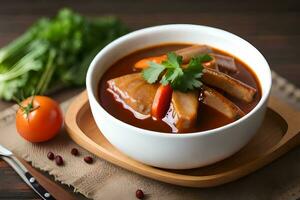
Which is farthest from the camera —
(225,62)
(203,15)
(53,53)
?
(203,15)

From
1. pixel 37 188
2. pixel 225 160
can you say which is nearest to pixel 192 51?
pixel 225 160

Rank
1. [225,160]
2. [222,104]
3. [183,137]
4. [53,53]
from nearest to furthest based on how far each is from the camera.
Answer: [183,137] < [222,104] < [225,160] < [53,53]

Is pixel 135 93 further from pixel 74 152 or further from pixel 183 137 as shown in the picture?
pixel 74 152

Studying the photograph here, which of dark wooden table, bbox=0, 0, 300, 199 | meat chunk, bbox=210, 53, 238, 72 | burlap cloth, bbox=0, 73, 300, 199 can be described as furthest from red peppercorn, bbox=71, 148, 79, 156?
dark wooden table, bbox=0, 0, 300, 199

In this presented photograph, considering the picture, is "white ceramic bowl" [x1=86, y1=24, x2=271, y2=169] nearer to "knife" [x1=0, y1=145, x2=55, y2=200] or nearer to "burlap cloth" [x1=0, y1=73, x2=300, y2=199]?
"burlap cloth" [x1=0, y1=73, x2=300, y2=199]

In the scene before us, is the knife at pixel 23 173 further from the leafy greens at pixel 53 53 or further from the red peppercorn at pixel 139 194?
the leafy greens at pixel 53 53

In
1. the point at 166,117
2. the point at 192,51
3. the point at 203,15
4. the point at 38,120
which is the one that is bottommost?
the point at 203,15

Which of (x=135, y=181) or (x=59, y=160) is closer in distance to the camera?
(x=135, y=181)
